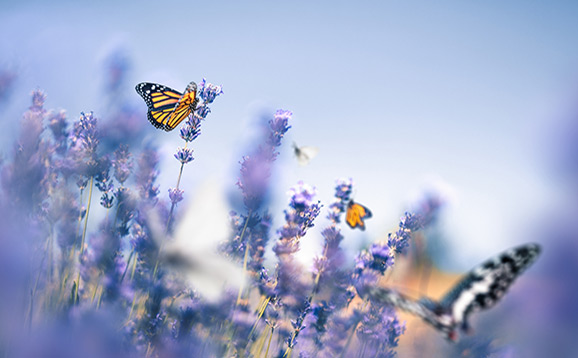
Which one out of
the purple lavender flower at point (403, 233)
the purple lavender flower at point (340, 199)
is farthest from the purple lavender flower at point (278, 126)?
the purple lavender flower at point (403, 233)

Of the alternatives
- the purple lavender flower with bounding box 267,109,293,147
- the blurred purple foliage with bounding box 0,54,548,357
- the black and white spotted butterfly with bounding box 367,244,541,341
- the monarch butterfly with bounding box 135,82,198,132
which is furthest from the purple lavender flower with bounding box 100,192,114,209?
the black and white spotted butterfly with bounding box 367,244,541,341

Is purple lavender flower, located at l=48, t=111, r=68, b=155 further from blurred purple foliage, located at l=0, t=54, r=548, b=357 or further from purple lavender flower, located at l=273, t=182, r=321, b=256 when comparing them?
purple lavender flower, located at l=273, t=182, r=321, b=256

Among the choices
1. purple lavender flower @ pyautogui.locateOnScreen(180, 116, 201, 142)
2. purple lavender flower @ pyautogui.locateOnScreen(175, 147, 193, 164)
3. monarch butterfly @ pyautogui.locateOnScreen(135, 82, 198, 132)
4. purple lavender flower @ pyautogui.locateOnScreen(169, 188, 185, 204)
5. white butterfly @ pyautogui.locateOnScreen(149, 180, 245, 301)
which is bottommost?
white butterfly @ pyautogui.locateOnScreen(149, 180, 245, 301)

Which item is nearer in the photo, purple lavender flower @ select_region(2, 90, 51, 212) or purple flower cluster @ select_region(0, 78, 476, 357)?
purple lavender flower @ select_region(2, 90, 51, 212)

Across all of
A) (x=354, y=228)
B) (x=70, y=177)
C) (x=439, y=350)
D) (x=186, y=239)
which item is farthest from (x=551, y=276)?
(x=70, y=177)

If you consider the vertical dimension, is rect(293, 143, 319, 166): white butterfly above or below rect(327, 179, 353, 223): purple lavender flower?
above

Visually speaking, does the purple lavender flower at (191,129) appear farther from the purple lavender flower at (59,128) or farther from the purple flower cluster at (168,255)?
the purple lavender flower at (59,128)
